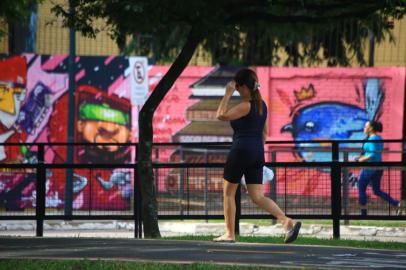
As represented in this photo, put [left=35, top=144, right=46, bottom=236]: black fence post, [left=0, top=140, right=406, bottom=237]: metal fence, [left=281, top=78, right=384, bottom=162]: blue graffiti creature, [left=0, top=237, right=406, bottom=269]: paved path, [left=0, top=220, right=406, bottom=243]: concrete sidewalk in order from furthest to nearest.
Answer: [left=281, top=78, right=384, bottom=162]: blue graffiti creature → [left=0, top=220, right=406, bottom=243]: concrete sidewalk → [left=35, top=144, right=46, bottom=236]: black fence post → [left=0, top=140, right=406, bottom=237]: metal fence → [left=0, top=237, right=406, bottom=269]: paved path

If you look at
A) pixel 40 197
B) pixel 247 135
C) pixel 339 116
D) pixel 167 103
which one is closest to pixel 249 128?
pixel 247 135

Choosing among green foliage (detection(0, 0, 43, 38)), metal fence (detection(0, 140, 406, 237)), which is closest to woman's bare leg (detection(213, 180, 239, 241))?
metal fence (detection(0, 140, 406, 237))

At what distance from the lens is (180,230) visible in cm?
1947

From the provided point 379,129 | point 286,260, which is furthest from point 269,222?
point 286,260

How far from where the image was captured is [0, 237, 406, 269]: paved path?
10086mm

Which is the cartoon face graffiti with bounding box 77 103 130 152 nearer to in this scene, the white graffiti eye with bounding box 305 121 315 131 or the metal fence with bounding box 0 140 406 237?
the white graffiti eye with bounding box 305 121 315 131

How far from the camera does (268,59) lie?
86.5ft

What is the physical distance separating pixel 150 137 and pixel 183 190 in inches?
51.5

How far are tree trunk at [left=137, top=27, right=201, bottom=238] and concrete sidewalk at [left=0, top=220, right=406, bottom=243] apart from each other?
9.61ft

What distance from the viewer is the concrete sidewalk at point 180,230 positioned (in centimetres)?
1811

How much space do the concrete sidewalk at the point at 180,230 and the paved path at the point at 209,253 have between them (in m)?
5.84

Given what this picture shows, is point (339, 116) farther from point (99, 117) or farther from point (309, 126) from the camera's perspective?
point (99, 117)

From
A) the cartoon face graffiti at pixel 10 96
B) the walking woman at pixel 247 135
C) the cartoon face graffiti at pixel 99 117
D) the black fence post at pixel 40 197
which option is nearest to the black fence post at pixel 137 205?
the black fence post at pixel 40 197

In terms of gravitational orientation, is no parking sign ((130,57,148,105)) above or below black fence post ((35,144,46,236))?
above
